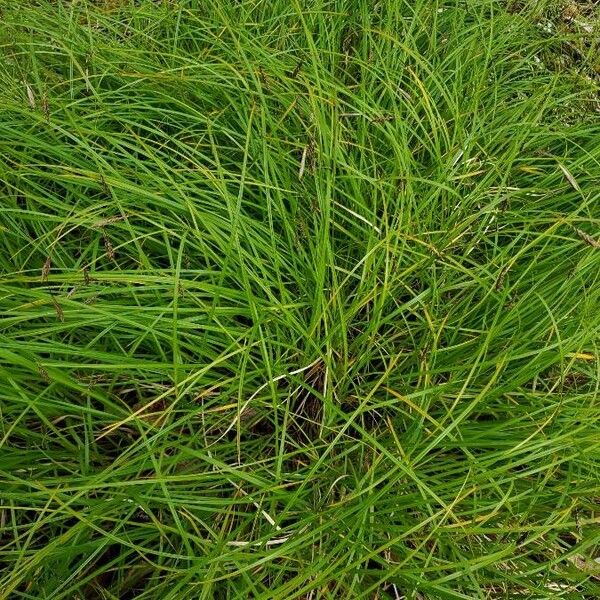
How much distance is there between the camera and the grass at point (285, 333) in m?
1.25

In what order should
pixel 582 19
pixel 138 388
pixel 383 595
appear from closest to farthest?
1. pixel 383 595
2. pixel 138 388
3. pixel 582 19

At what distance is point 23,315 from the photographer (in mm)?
1286

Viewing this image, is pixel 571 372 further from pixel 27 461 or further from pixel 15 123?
pixel 15 123

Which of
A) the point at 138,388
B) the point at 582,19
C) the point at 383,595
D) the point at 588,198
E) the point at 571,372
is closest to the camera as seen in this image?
the point at 383,595

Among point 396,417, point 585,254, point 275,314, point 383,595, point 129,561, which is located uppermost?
point 585,254

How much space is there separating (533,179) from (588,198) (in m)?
0.16

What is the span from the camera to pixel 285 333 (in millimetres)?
1502

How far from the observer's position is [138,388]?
1376mm

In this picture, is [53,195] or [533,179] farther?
[533,179]

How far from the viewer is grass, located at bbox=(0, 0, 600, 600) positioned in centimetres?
125

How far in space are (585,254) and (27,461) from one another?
1.31 m

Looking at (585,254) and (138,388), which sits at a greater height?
(585,254)

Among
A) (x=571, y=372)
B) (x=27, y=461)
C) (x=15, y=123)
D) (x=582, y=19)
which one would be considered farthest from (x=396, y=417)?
(x=582, y=19)

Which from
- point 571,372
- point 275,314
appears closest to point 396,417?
point 275,314
